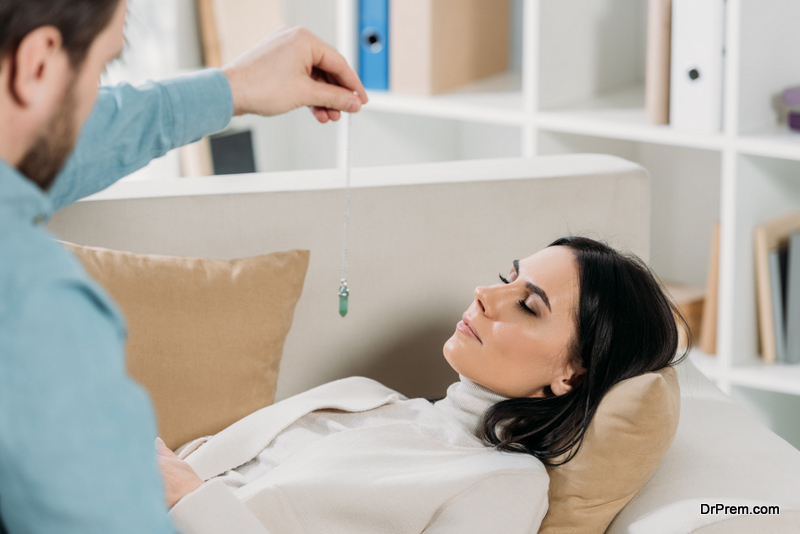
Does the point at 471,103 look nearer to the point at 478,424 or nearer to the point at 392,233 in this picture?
the point at 392,233

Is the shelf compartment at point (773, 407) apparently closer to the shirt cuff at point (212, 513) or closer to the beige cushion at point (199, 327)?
the beige cushion at point (199, 327)

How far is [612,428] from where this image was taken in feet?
3.31

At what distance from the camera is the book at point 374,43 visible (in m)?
2.27

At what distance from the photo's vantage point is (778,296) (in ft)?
6.06

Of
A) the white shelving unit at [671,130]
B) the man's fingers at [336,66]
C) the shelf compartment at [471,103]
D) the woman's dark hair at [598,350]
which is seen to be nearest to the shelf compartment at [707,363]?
the white shelving unit at [671,130]

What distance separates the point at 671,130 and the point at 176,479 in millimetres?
1355

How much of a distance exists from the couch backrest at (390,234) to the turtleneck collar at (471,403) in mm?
247

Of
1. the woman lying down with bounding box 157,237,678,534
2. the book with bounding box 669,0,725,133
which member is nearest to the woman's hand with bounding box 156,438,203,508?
the woman lying down with bounding box 157,237,678,534

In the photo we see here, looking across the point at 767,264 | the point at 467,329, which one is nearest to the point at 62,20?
the point at 467,329

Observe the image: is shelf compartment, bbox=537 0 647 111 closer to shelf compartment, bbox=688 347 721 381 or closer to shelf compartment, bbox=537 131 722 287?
shelf compartment, bbox=537 131 722 287

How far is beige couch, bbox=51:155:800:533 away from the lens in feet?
4.36

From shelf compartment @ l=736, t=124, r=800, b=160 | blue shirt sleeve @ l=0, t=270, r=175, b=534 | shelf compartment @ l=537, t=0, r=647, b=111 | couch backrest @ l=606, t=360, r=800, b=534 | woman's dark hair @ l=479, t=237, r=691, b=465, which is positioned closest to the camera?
blue shirt sleeve @ l=0, t=270, r=175, b=534

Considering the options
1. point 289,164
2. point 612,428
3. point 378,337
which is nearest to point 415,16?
point 289,164

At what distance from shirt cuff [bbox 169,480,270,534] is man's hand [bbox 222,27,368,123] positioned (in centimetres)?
58
